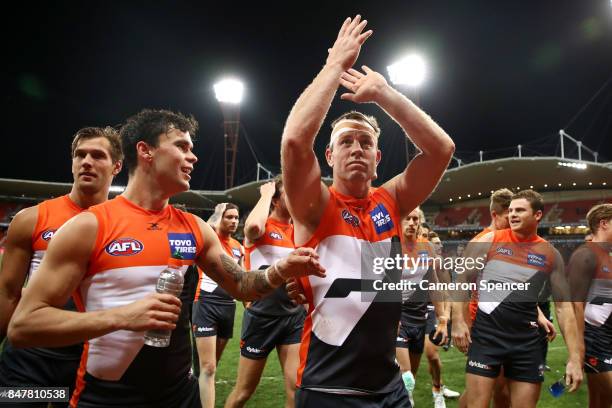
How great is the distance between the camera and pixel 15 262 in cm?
326

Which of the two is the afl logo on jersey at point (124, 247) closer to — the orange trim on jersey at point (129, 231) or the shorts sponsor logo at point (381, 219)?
the orange trim on jersey at point (129, 231)

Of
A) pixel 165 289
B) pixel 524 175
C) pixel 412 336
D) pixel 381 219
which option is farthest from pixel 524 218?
pixel 524 175

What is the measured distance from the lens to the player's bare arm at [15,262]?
10.5ft

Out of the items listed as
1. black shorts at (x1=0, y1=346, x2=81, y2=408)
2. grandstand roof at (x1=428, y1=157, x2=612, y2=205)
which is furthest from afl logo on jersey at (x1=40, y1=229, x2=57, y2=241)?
grandstand roof at (x1=428, y1=157, x2=612, y2=205)

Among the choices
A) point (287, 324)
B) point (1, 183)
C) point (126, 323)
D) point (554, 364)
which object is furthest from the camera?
point (1, 183)

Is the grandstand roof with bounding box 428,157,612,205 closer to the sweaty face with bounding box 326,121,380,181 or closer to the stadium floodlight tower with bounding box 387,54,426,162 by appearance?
the stadium floodlight tower with bounding box 387,54,426,162

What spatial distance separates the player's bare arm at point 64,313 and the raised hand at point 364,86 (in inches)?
56.5

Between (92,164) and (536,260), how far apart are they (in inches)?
174

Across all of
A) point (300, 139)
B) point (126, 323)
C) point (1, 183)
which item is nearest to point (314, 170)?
point (300, 139)

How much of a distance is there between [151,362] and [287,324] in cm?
319

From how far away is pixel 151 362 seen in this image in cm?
243

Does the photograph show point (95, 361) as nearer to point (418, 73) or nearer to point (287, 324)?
point (287, 324)

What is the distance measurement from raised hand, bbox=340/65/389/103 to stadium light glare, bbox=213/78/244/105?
36.9 m

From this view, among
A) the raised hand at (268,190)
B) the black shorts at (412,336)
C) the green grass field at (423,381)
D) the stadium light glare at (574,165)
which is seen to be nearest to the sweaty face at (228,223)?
the raised hand at (268,190)
